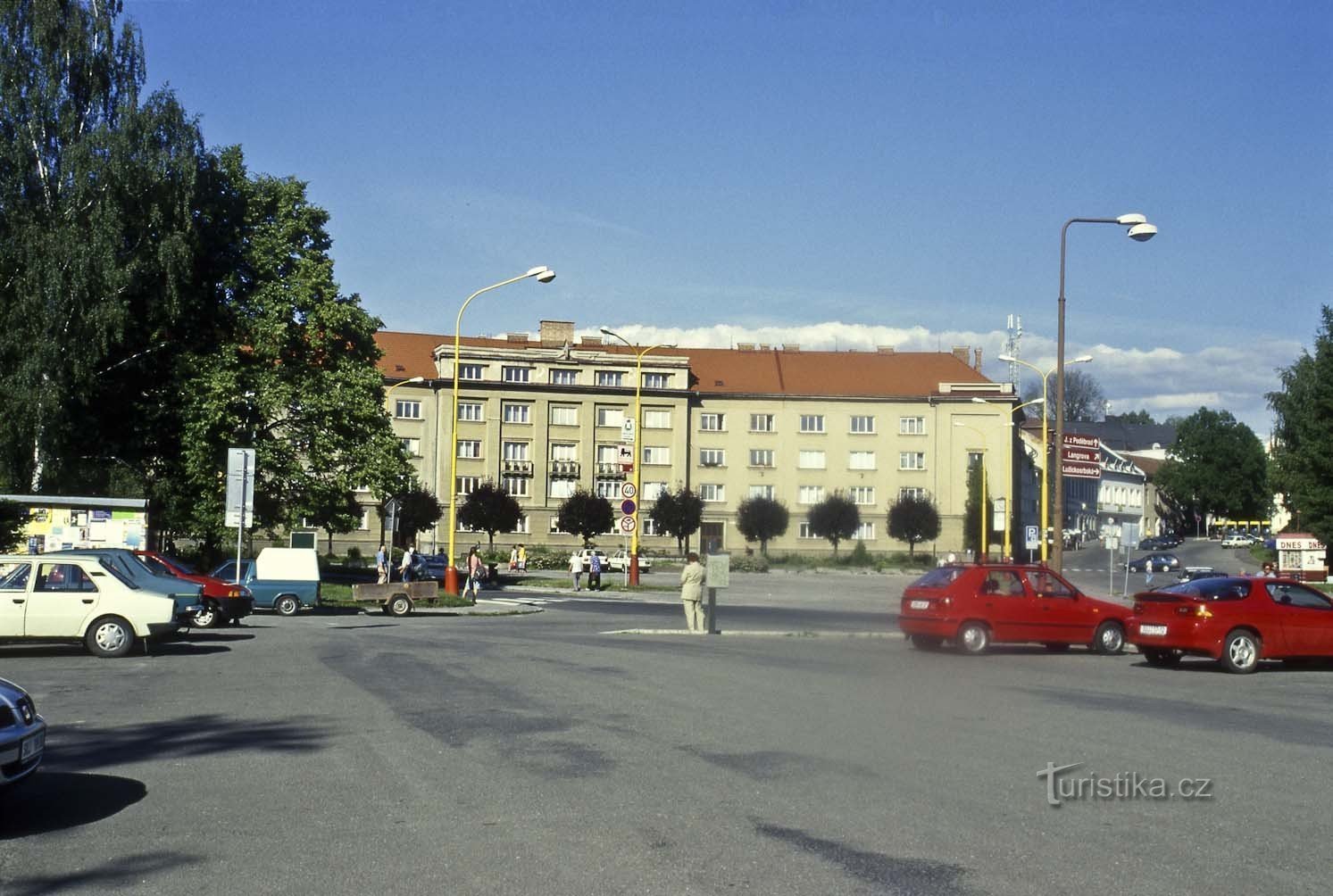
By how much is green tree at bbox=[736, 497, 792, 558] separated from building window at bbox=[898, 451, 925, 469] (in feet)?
33.9

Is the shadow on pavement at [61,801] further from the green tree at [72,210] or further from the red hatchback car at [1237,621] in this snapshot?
the green tree at [72,210]

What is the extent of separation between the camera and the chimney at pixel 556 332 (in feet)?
343

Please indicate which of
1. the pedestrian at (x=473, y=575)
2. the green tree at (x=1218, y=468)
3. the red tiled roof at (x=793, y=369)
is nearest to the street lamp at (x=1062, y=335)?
the pedestrian at (x=473, y=575)

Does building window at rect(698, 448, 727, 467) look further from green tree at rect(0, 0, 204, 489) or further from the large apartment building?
green tree at rect(0, 0, 204, 489)

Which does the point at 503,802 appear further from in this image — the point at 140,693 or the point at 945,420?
the point at 945,420

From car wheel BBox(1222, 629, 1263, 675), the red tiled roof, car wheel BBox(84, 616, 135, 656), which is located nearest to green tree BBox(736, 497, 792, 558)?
the red tiled roof

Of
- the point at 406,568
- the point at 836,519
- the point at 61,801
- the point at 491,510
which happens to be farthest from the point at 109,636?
the point at 836,519

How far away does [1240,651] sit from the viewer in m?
19.9

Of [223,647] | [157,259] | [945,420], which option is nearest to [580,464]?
[945,420]

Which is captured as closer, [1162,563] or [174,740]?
[174,740]

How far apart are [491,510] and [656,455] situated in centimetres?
1789

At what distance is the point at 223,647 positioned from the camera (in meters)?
22.5

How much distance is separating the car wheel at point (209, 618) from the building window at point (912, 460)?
75.2 metres

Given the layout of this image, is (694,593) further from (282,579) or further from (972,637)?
(282,579)
